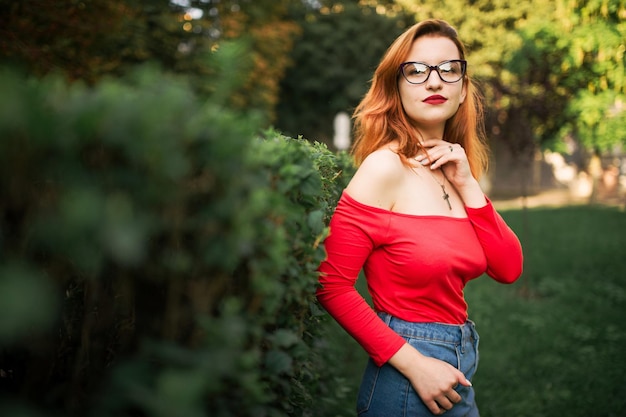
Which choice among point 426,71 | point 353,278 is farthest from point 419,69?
point 353,278

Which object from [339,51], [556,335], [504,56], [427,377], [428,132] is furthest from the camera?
[339,51]

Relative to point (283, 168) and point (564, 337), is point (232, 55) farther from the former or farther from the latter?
point (564, 337)

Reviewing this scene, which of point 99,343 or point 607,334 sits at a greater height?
point 99,343

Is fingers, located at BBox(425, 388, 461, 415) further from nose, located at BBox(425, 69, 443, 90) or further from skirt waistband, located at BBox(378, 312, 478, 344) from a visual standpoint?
nose, located at BBox(425, 69, 443, 90)

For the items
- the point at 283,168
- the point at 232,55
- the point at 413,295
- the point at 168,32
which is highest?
the point at 168,32

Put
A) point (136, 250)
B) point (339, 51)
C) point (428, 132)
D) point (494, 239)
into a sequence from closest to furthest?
point (136, 250)
point (494, 239)
point (428, 132)
point (339, 51)

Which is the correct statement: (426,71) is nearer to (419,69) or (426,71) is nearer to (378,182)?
(419,69)

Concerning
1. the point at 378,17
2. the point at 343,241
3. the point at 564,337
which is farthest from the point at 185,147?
the point at 378,17

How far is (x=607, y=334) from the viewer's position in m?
6.41

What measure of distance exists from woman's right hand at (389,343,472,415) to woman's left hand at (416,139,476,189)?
72cm

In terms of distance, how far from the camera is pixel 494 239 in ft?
6.95

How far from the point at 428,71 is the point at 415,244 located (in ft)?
2.55

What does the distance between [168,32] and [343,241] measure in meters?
10.8

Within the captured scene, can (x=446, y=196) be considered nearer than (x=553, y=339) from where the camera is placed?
Yes
